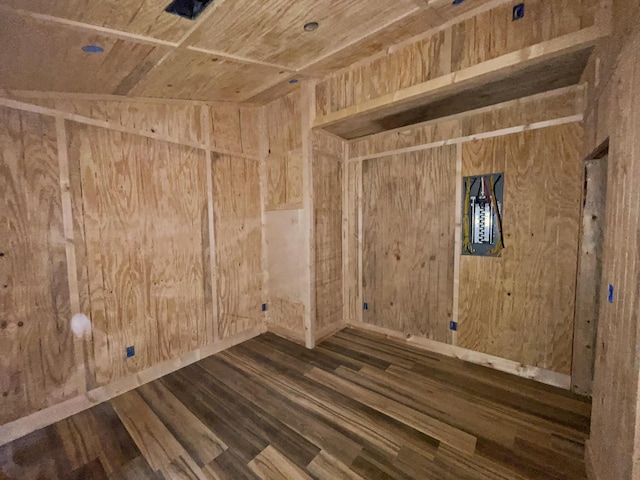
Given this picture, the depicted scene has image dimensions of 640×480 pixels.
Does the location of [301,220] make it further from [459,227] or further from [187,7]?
[187,7]

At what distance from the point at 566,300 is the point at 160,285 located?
12.3ft

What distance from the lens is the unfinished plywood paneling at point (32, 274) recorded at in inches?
71.8

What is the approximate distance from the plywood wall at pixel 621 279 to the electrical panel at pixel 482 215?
104cm

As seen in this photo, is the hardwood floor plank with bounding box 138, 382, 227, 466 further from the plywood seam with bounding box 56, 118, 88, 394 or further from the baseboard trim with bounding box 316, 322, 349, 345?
the baseboard trim with bounding box 316, 322, 349, 345

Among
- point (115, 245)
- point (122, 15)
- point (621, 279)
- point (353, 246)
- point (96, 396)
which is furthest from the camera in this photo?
point (353, 246)

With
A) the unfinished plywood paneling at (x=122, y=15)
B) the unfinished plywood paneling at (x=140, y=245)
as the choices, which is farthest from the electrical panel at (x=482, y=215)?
the unfinished plywood paneling at (x=140, y=245)

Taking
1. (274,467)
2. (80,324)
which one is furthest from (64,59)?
(274,467)

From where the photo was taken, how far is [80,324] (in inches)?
83.4

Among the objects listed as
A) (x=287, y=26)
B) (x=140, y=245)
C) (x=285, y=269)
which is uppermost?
(x=287, y=26)

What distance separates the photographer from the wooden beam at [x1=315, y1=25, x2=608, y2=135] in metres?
1.53

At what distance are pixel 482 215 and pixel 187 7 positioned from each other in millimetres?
2849

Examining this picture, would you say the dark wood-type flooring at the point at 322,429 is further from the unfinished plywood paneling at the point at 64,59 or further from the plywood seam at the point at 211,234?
the unfinished plywood paneling at the point at 64,59

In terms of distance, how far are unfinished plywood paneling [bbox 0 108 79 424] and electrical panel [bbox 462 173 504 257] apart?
3.64 meters

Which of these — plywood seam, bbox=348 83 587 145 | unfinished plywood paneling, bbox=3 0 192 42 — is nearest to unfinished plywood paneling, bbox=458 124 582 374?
plywood seam, bbox=348 83 587 145
